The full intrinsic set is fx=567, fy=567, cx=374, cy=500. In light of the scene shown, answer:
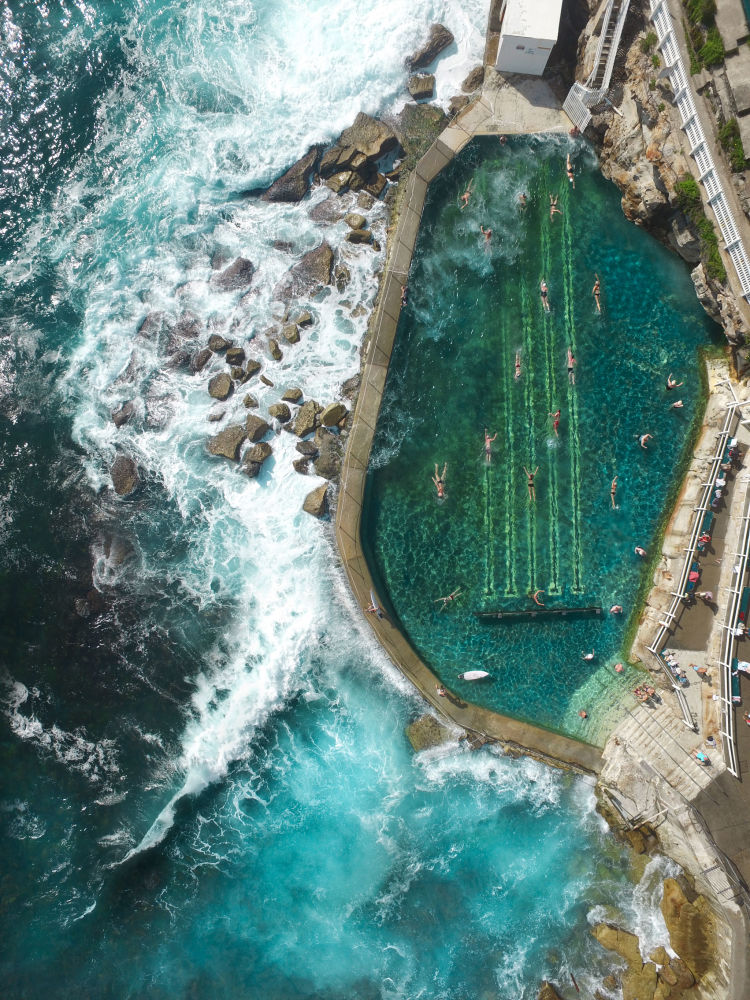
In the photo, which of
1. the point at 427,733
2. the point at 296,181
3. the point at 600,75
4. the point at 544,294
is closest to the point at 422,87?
the point at 296,181

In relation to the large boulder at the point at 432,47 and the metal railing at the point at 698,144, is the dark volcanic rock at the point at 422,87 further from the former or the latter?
the metal railing at the point at 698,144

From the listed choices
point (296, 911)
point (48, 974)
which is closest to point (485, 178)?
point (296, 911)

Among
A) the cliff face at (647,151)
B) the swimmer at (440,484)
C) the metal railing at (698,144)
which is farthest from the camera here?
the swimmer at (440,484)

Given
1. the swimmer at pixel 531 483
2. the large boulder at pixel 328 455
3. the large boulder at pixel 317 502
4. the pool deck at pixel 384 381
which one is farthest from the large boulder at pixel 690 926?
the large boulder at pixel 328 455

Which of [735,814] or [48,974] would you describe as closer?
[735,814]

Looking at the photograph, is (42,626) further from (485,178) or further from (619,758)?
(485,178)
